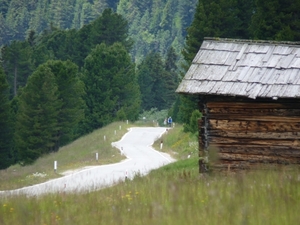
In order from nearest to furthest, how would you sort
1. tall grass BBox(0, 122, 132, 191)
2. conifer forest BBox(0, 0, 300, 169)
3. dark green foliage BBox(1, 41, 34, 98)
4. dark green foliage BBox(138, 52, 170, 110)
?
1. tall grass BBox(0, 122, 132, 191)
2. conifer forest BBox(0, 0, 300, 169)
3. dark green foliage BBox(1, 41, 34, 98)
4. dark green foliage BBox(138, 52, 170, 110)

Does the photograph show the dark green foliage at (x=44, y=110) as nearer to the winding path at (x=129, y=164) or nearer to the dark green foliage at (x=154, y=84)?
the winding path at (x=129, y=164)

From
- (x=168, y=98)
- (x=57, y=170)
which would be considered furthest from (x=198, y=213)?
(x=168, y=98)

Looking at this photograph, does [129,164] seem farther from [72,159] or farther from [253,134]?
[253,134]

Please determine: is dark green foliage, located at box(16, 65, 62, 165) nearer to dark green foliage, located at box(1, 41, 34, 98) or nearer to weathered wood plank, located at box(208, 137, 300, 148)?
dark green foliage, located at box(1, 41, 34, 98)

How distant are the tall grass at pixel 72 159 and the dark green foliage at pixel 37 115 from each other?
3844 millimetres

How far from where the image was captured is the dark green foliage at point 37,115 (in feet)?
182

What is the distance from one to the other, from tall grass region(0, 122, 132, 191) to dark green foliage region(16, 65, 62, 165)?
151 inches

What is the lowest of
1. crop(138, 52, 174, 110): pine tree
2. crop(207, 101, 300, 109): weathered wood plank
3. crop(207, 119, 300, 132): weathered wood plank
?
crop(207, 119, 300, 132): weathered wood plank

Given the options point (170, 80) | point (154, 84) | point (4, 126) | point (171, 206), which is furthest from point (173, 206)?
point (154, 84)

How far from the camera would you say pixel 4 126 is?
61.4 meters

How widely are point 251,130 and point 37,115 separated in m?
41.6

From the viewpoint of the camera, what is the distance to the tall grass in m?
30.6

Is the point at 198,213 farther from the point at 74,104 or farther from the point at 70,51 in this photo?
the point at 70,51

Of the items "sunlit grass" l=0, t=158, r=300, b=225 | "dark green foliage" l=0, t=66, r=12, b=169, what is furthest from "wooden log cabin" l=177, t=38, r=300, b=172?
"dark green foliage" l=0, t=66, r=12, b=169
